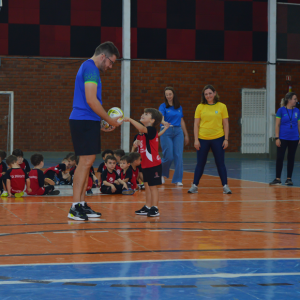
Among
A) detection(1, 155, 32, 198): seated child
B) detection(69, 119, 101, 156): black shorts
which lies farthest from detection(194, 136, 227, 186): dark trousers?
detection(69, 119, 101, 156): black shorts

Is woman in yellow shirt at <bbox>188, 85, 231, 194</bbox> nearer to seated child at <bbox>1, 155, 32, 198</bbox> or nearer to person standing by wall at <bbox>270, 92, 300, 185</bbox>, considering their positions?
person standing by wall at <bbox>270, 92, 300, 185</bbox>

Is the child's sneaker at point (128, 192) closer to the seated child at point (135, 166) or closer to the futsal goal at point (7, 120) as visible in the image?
the seated child at point (135, 166)

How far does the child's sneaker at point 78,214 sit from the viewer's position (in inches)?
238

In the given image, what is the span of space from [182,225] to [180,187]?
4488 mm

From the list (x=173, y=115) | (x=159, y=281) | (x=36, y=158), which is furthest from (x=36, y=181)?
(x=159, y=281)

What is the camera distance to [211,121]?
9211mm

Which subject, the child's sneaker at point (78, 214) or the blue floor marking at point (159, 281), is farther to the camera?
the child's sneaker at point (78, 214)

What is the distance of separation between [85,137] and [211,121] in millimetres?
3683

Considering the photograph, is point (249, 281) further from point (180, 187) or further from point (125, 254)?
point (180, 187)

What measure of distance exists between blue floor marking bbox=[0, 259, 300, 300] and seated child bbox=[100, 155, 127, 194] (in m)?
5.10

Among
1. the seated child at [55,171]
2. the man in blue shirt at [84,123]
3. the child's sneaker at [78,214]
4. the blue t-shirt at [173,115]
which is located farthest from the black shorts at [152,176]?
the blue t-shirt at [173,115]

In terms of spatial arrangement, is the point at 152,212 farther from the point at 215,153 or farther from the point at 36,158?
the point at 215,153

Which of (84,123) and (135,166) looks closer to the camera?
(84,123)

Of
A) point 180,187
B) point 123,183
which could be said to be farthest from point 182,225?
point 180,187
